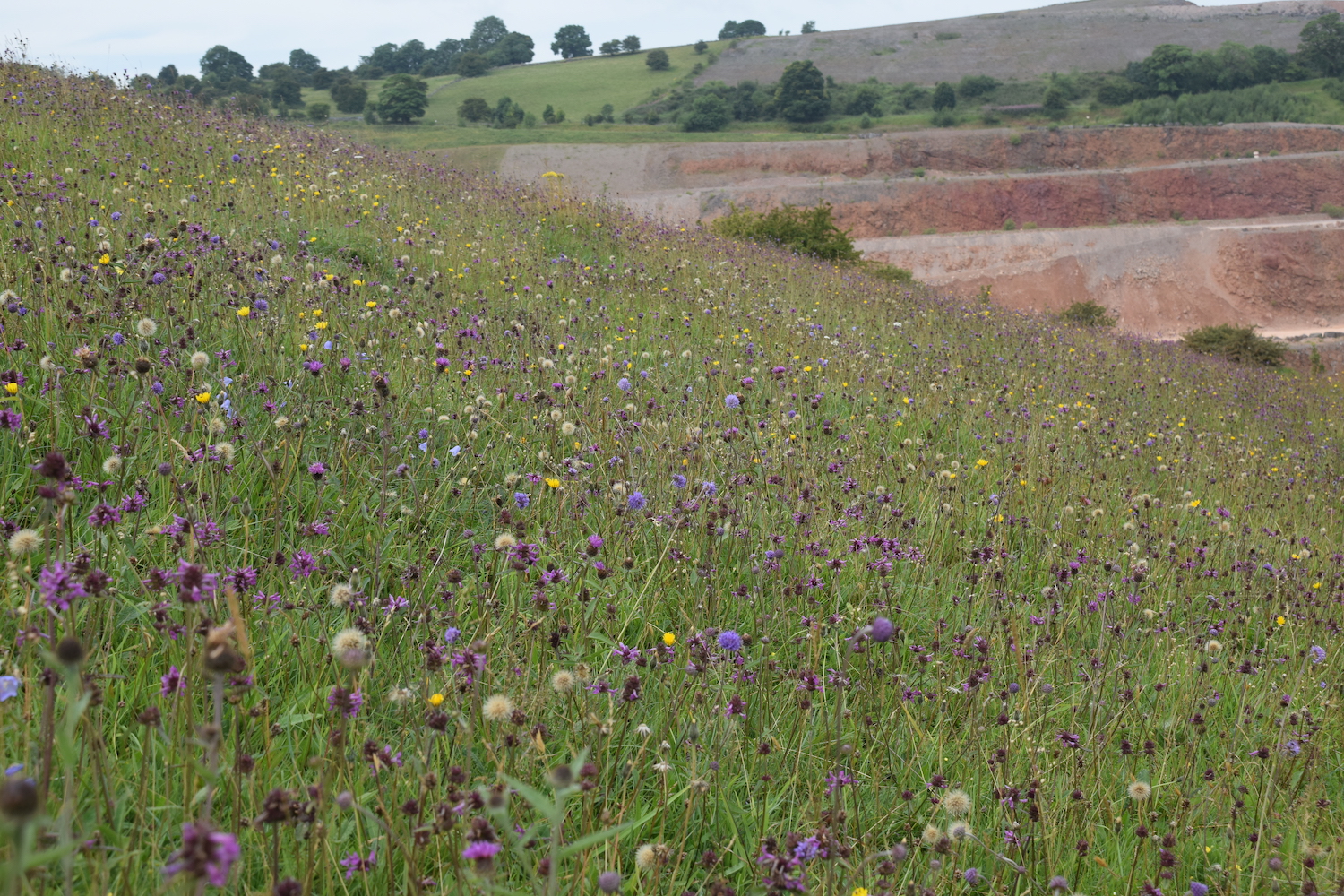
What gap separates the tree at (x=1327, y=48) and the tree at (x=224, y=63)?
80664 millimetres

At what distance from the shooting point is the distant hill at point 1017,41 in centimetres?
6888

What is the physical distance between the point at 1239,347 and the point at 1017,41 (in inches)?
2813

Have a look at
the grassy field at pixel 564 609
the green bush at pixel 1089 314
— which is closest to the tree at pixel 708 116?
the green bush at pixel 1089 314

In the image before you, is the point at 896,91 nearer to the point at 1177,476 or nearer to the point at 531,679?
the point at 1177,476

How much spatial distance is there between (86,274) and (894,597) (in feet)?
12.4

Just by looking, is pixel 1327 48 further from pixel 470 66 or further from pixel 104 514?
pixel 104 514

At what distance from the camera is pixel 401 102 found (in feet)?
176

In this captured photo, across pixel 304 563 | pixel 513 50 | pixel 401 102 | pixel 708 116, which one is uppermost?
pixel 513 50

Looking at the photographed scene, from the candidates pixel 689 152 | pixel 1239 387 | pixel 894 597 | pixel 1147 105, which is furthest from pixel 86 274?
pixel 1147 105

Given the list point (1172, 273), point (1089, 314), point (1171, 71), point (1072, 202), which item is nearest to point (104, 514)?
point (1089, 314)

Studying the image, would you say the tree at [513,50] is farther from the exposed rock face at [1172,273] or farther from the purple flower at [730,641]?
the purple flower at [730,641]

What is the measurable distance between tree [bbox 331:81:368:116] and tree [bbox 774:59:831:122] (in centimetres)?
3097

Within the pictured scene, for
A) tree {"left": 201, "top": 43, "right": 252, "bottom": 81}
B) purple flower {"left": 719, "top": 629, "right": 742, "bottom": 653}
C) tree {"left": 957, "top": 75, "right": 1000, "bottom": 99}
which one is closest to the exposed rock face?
purple flower {"left": 719, "top": 629, "right": 742, "bottom": 653}

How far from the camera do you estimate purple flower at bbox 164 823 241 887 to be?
2.68 ft
